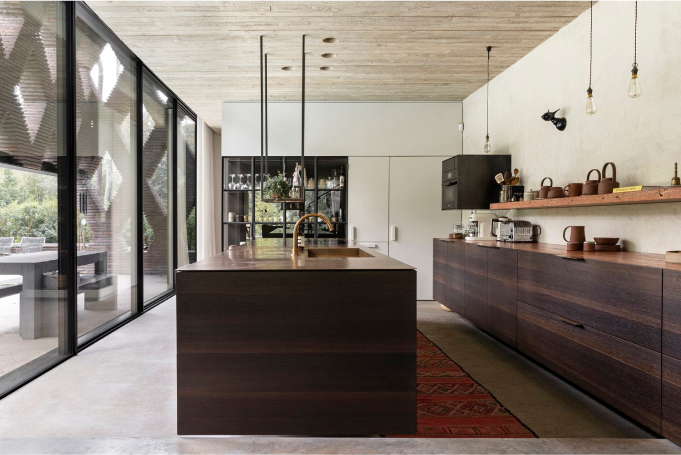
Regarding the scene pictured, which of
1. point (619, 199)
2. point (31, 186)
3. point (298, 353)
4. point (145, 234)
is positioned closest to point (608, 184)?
point (619, 199)

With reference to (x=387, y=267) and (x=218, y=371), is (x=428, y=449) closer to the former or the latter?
(x=387, y=267)

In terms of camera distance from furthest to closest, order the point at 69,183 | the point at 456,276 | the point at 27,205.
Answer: the point at 456,276, the point at 69,183, the point at 27,205

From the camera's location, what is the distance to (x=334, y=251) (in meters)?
3.77

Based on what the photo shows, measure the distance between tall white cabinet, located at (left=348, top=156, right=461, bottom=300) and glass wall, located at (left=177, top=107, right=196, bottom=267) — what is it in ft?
Answer: 8.52

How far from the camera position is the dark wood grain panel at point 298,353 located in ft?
7.14

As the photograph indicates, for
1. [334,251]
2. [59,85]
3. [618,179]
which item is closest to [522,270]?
[618,179]

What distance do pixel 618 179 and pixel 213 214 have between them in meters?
6.67

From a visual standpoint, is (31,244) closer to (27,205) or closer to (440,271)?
(27,205)

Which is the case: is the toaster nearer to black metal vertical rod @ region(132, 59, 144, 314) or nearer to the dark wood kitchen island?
the dark wood kitchen island

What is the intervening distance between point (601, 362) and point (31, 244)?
365 cm

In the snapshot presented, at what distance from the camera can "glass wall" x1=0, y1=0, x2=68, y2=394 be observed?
279 centimetres

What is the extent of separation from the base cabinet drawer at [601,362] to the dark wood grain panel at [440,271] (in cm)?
206

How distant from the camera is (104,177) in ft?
13.9

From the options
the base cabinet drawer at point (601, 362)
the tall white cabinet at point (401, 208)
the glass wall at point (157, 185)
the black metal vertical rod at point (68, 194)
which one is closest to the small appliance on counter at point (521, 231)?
the base cabinet drawer at point (601, 362)
